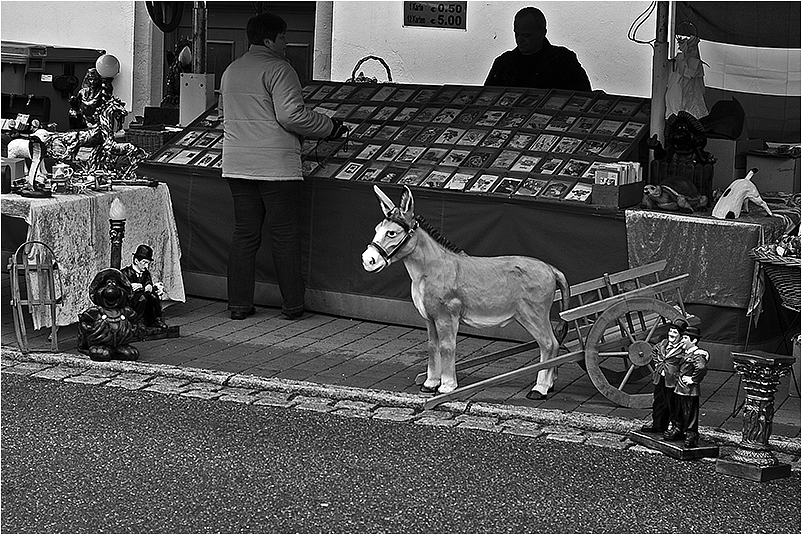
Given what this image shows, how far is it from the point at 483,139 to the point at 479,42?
10.7ft

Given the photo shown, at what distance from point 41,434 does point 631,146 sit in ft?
13.5

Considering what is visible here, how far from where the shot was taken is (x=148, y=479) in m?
5.26

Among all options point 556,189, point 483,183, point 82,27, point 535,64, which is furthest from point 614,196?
point 82,27

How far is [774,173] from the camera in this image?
27.2ft

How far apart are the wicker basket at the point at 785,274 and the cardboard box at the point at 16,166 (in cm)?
469

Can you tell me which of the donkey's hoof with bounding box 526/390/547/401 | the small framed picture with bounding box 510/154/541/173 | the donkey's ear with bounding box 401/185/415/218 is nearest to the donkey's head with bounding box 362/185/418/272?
the donkey's ear with bounding box 401/185/415/218

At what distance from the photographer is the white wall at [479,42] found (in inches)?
425

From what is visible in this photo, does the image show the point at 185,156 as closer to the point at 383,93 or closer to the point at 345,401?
the point at 383,93

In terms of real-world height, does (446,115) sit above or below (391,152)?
above

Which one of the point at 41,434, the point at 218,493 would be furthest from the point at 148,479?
the point at 41,434

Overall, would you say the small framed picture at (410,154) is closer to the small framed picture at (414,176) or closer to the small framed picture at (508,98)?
the small framed picture at (414,176)

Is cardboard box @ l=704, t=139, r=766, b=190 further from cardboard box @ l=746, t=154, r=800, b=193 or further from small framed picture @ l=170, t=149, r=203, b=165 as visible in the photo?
small framed picture @ l=170, t=149, r=203, b=165

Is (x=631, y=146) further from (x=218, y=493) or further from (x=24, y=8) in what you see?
(x=24, y=8)

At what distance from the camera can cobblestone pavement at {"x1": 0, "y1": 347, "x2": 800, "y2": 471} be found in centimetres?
600
